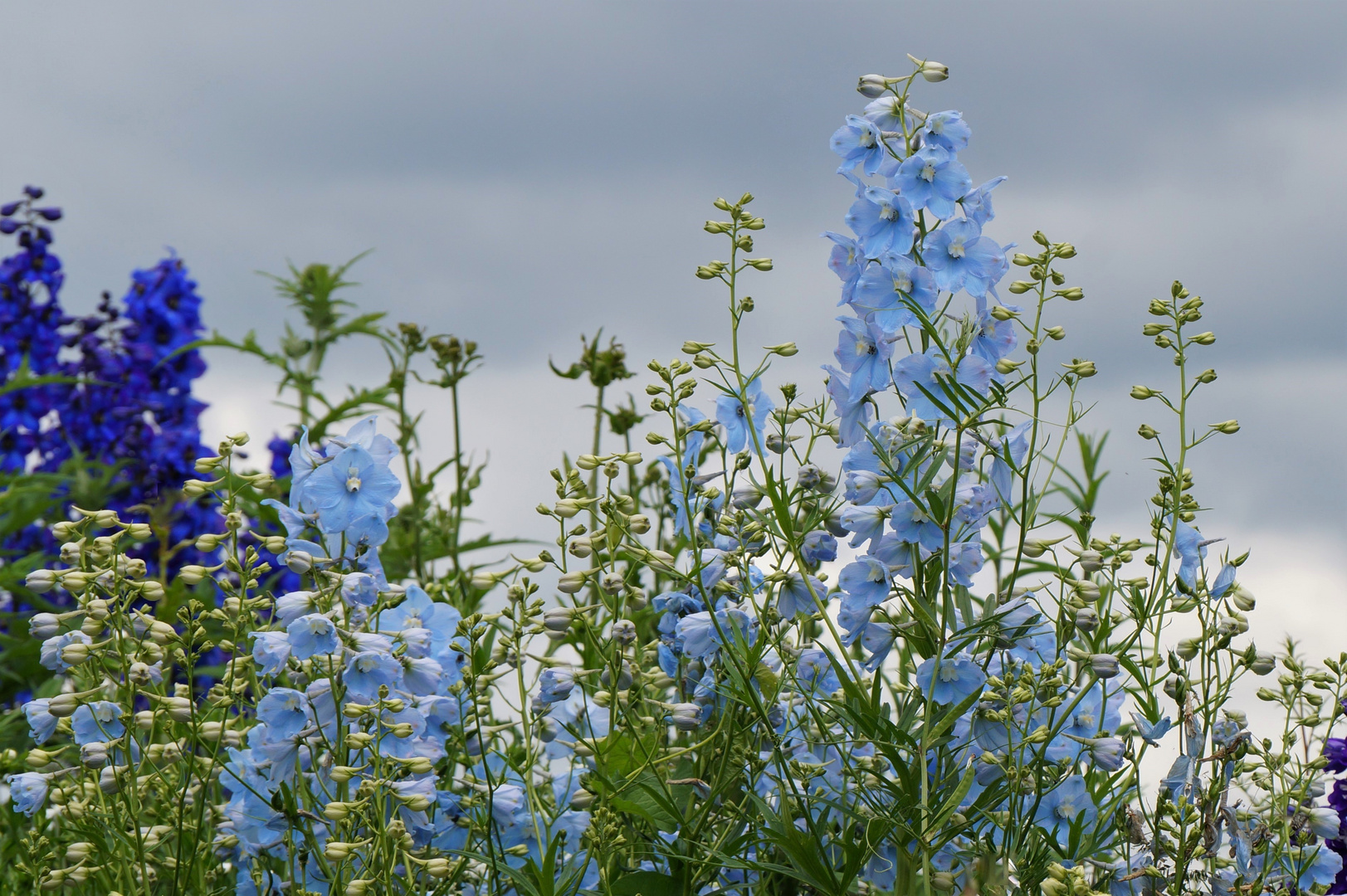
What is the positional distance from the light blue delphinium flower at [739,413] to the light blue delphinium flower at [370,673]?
75 cm

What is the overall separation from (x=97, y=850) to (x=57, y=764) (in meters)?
0.27

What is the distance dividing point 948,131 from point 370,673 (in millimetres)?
1346

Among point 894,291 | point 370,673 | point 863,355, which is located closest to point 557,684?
point 370,673

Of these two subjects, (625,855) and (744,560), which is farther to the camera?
(625,855)

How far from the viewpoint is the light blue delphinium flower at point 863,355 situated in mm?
2229

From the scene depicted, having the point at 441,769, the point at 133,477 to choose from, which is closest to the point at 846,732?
the point at 441,769

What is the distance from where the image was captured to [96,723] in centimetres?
237

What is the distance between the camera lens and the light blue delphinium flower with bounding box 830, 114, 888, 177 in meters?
2.24

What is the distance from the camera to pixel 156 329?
6.40 metres

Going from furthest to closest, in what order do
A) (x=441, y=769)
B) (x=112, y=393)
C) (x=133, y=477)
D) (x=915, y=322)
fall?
(x=112, y=393) → (x=133, y=477) → (x=441, y=769) → (x=915, y=322)

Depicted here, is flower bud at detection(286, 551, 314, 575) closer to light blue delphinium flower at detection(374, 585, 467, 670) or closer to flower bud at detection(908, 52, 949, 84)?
light blue delphinium flower at detection(374, 585, 467, 670)

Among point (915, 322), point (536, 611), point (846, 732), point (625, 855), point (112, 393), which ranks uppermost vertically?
point (112, 393)

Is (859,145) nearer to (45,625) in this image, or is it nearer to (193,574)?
(193,574)

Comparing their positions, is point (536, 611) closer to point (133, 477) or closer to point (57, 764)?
point (57, 764)
